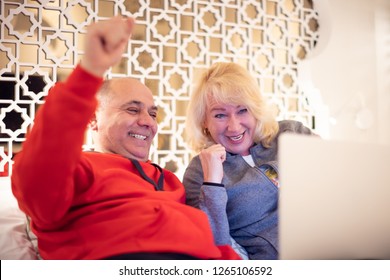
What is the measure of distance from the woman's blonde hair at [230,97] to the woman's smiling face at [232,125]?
2 cm

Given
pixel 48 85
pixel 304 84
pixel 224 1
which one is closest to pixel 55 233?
pixel 48 85

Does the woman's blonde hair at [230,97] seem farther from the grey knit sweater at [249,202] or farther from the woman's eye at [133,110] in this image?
the woman's eye at [133,110]

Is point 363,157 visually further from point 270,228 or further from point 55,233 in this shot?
Answer: point 55,233

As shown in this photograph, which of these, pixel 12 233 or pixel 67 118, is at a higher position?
pixel 67 118

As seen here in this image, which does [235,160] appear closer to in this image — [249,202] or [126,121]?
[249,202]

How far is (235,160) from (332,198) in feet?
2.04

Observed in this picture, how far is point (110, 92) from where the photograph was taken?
1.34m

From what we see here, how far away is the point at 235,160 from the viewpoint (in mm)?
1438

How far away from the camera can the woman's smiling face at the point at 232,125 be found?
1.43m

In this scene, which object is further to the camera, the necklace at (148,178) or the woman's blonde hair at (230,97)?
the woman's blonde hair at (230,97)

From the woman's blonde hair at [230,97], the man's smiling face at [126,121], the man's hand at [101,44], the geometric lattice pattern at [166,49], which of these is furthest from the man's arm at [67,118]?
the geometric lattice pattern at [166,49]

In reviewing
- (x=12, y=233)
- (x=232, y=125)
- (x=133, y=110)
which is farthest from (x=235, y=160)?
(x=12, y=233)

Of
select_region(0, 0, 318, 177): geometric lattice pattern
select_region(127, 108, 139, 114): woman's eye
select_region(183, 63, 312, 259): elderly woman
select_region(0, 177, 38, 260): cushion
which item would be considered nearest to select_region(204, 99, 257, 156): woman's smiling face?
select_region(183, 63, 312, 259): elderly woman
